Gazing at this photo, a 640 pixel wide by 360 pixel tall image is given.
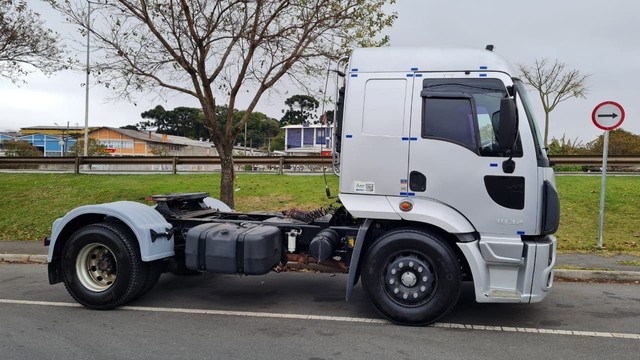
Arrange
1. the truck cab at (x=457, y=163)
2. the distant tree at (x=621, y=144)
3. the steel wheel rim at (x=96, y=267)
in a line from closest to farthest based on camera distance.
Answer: the truck cab at (x=457, y=163)
the steel wheel rim at (x=96, y=267)
the distant tree at (x=621, y=144)

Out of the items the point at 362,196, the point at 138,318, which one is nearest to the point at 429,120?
the point at 362,196

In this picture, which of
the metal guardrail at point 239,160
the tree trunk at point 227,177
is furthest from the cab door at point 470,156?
the metal guardrail at point 239,160

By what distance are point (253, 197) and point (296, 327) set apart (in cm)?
886

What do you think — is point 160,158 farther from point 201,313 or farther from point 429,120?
point 429,120

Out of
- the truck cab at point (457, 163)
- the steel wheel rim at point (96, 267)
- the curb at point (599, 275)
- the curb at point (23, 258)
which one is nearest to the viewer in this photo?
the truck cab at point (457, 163)

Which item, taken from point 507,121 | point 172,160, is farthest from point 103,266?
point 172,160

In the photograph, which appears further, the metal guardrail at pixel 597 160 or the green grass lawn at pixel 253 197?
the metal guardrail at pixel 597 160

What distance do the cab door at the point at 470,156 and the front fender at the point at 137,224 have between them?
125 inches

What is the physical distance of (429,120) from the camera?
5.25 meters

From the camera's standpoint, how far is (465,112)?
5160 mm

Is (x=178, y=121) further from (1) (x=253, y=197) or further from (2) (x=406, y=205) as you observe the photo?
(2) (x=406, y=205)

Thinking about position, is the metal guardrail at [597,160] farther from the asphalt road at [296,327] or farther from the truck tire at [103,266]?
the truck tire at [103,266]

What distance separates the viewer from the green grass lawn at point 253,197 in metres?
10.4

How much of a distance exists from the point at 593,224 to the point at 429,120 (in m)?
7.58
